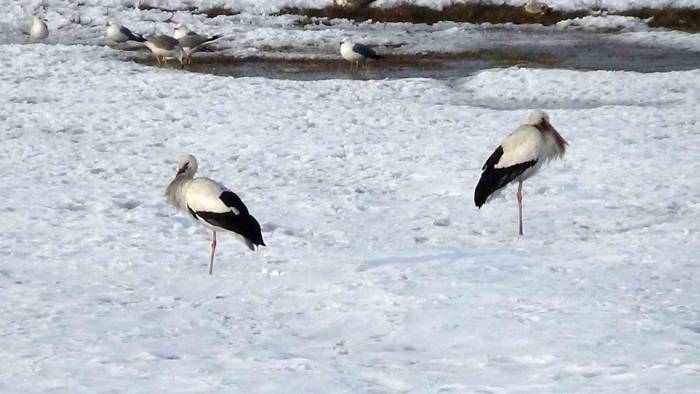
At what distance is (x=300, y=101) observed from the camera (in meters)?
18.7

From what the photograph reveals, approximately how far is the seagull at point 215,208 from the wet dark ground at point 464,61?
39.9ft

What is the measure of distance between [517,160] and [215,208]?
3.31 m

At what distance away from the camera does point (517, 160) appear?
11.9 m

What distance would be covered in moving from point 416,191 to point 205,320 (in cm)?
499

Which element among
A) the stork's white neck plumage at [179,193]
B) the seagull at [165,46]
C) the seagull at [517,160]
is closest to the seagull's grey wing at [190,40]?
the seagull at [165,46]

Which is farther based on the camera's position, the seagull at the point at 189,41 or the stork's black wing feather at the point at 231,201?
the seagull at the point at 189,41

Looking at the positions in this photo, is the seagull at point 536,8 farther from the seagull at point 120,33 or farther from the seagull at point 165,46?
the seagull at point 165,46

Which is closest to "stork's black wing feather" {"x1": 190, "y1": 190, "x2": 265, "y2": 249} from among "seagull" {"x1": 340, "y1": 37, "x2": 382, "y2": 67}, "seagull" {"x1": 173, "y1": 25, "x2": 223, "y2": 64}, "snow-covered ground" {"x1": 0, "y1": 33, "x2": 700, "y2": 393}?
"snow-covered ground" {"x1": 0, "y1": 33, "x2": 700, "y2": 393}

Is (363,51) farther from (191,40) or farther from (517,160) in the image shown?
(517,160)

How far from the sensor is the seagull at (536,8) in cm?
3172

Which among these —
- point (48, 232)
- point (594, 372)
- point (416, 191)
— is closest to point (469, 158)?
point (416, 191)

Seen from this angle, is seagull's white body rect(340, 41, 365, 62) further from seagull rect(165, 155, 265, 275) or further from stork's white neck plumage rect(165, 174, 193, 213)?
seagull rect(165, 155, 265, 275)

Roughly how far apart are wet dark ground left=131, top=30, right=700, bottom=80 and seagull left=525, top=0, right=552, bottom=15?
4.23 metres

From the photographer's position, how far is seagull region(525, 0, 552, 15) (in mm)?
31719
